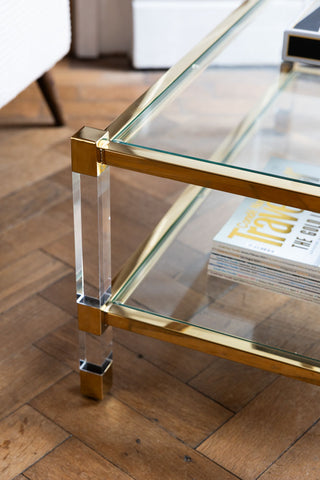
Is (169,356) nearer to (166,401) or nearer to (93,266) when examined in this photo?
(166,401)

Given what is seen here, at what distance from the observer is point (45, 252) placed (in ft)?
3.62

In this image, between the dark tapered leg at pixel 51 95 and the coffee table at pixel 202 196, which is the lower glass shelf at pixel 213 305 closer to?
the coffee table at pixel 202 196

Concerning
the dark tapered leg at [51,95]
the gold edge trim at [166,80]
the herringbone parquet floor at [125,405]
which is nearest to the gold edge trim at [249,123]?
the gold edge trim at [166,80]

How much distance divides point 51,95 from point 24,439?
77 cm

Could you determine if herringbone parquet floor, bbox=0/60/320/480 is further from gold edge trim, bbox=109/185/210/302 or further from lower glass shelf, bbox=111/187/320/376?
gold edge trim, bbox=109/185/210/302

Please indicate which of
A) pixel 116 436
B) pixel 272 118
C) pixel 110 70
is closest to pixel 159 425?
pixel 116 436

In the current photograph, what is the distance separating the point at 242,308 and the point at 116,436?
211mm

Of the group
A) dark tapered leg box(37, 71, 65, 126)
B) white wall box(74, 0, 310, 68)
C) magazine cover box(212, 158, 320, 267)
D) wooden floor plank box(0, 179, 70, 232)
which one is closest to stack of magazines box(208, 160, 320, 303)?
magazine cover box(212, 158, 320, 267)

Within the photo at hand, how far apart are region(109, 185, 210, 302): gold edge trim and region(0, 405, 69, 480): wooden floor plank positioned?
0.57 ft

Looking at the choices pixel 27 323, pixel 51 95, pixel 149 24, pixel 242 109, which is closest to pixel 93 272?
pixel 27 323

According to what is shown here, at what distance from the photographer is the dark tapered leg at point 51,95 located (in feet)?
4.46

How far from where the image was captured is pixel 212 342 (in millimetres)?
779

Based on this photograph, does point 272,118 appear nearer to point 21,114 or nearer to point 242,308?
point 242,308

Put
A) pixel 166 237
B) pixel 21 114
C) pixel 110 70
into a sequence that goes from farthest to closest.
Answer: pixel 110 70 → pixel 21 114 → pixel 166 237
